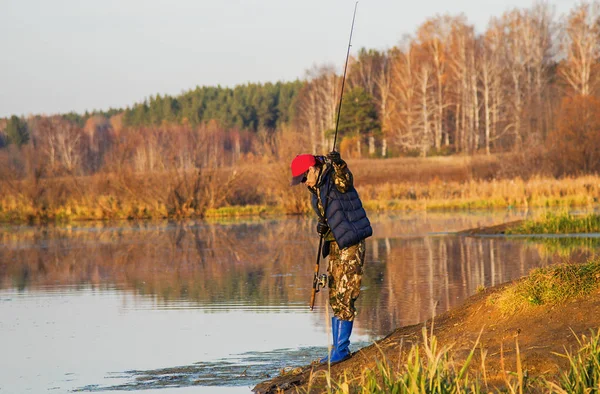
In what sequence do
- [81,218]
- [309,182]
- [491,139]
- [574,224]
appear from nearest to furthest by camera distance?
[309,182] → [574,224] → [81,218] → [491,139]

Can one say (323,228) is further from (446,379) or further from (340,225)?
(446,379)

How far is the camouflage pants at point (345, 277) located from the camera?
29.2 feet

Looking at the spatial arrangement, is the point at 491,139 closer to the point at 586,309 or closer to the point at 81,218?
the point at 81,218

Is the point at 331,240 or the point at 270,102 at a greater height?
the point at 270,102

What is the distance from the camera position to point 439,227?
28.4m

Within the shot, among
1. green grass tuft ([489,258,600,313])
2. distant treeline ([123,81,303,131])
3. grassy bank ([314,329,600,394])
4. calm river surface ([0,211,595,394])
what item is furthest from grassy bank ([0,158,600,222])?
distant treeline ([123,81,303,131])

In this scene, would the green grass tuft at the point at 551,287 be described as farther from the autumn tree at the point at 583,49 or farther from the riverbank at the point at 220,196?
the autumn tree at the point at 583,49

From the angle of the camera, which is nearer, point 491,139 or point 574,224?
point 574,224

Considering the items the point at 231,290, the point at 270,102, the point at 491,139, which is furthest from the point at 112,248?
the point at 270,102

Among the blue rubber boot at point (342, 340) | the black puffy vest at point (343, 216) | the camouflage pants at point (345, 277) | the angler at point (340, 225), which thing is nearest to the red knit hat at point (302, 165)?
the angler at point (340, 225)

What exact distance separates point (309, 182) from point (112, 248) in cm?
1801

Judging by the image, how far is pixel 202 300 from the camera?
49.6 feet

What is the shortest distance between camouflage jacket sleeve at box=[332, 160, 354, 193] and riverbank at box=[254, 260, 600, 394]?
1.34 metres

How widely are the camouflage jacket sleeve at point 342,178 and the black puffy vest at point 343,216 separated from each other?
6 centimetres
